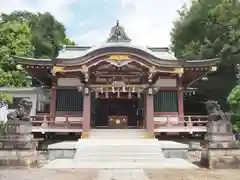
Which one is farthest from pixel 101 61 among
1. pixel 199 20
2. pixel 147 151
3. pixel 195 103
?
pixel 199 20

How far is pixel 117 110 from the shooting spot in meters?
21.1

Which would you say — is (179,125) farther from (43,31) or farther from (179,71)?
(43,31)

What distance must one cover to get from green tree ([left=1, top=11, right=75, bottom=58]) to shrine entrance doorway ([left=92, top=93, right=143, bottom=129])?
1481 cm

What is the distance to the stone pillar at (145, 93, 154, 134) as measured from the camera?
16.0 meters

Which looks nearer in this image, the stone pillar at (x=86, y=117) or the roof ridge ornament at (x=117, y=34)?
the stone pillar at (x=86, y=117)

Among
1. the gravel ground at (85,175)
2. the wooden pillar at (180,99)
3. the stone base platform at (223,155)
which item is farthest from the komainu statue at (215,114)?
the wooden pillar at (180,99)

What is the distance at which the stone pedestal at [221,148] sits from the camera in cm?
916

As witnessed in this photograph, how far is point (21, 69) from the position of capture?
17.1m

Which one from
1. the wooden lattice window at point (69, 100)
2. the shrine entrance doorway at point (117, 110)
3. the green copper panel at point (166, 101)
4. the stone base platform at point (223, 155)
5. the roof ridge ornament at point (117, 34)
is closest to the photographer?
the stone base platform at point (223, 155)

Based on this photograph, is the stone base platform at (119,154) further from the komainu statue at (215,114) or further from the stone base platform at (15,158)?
the komainu statue at (215,114)

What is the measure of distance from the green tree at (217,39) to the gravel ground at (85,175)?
14.8 metres

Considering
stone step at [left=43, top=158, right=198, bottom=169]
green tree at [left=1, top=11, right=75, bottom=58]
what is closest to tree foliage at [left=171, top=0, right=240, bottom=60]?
stone step at [left=43, top=158, right=198, bottom=169]

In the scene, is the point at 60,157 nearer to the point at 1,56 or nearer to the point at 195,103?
the point at 1,56

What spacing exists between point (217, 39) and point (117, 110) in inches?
391
